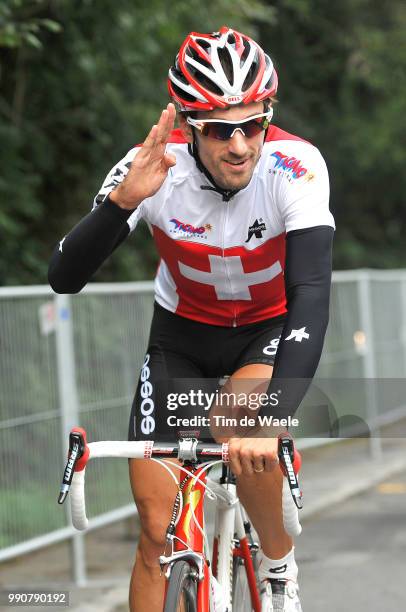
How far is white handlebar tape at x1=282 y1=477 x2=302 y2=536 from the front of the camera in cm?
344

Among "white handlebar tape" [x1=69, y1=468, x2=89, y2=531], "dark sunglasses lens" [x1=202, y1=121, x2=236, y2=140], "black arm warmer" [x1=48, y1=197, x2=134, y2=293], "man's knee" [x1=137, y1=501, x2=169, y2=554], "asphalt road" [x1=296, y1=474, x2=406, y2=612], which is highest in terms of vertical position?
"dark sunglasses lens" [x1=202, y1=121, x2=236, y2=140]

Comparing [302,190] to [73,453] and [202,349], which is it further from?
[73,453]

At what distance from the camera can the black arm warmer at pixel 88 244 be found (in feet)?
13.0

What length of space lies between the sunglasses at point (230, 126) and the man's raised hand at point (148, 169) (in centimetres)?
12

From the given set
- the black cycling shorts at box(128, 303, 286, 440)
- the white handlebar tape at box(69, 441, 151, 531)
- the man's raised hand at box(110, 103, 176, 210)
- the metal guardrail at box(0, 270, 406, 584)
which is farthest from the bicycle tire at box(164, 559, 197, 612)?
the metal guardrail at box(0, 270, 406, 584)

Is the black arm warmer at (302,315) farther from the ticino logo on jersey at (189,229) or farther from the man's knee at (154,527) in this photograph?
the man's knee at (154,527)

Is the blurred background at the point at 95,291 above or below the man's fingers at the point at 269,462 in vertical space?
above

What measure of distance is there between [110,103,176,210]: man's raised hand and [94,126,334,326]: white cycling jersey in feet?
0.87

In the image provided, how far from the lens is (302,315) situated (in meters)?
3.91

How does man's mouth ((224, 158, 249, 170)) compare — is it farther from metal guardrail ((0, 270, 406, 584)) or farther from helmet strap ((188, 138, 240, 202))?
metal guardrail ((0, 270, 406, 584))

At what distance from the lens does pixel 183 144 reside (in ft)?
15.1

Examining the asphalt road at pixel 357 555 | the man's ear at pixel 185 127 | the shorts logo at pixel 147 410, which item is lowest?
the asphalt road at pixel 357 555

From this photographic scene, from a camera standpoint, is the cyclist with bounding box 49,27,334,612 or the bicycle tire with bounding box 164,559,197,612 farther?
the cyclist with bounding box 49,27,334,612

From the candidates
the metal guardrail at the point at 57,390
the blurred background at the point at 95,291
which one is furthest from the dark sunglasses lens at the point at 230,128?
the metal guardrail at the point at 57,390
